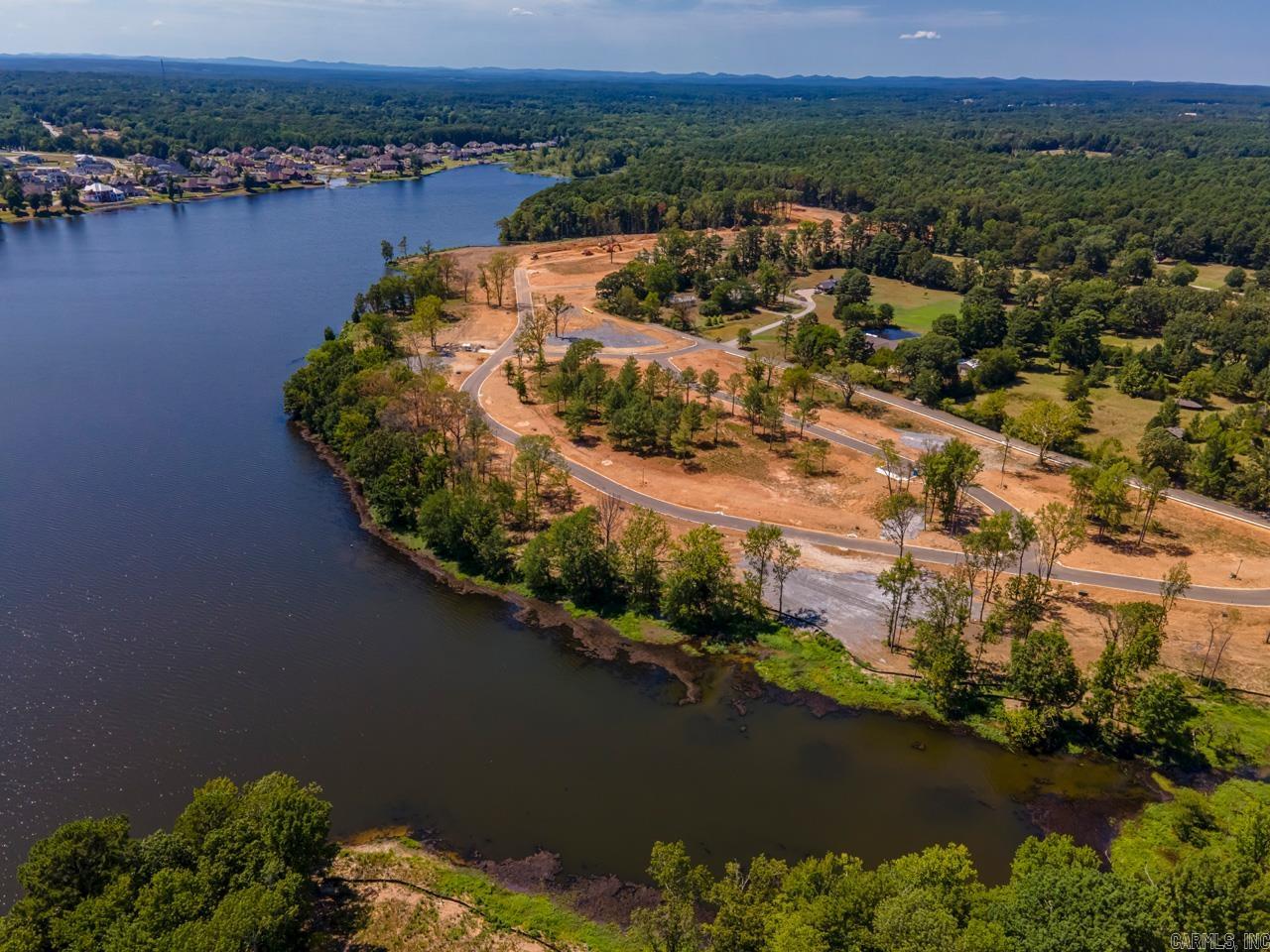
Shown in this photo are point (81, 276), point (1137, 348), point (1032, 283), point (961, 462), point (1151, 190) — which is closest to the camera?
point (961, 462)

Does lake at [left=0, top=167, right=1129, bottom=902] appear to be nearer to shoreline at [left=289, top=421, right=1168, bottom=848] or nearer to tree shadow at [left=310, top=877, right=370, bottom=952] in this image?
shoreline at [left=289, top=421, right=1168, bottom=848]

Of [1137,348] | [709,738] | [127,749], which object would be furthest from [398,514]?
[1137,348]

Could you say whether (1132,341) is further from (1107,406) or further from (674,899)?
(674,899)

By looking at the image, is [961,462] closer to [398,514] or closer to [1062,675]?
[1062,675]

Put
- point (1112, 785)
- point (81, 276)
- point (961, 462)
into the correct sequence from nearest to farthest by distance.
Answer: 1. point (1112, 785)
2. point (961, 462)
3. point (81, 276)

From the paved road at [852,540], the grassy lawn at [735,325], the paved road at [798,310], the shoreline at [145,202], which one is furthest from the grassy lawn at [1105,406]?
the shoreline at [145,202]
